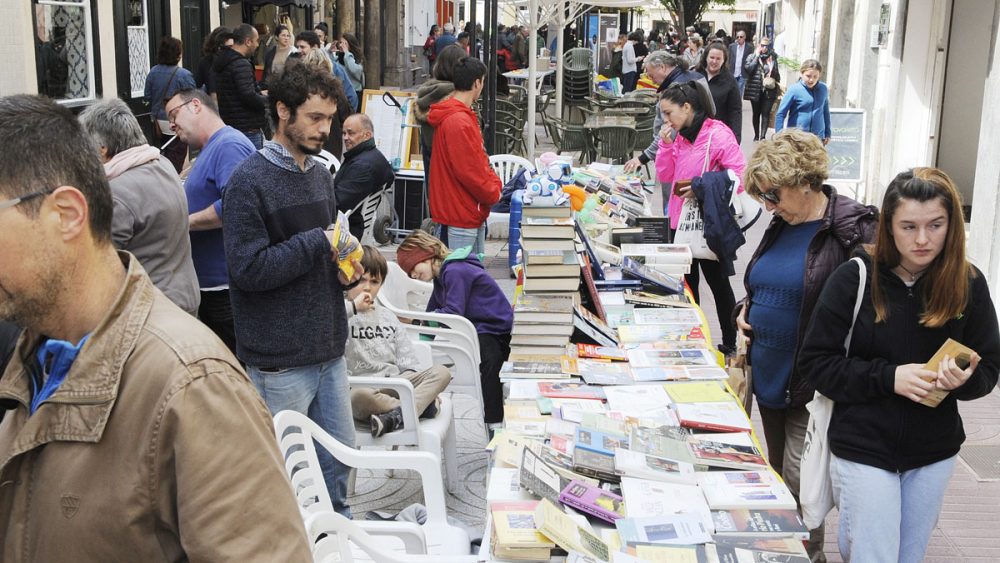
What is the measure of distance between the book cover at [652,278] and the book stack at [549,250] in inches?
45.2

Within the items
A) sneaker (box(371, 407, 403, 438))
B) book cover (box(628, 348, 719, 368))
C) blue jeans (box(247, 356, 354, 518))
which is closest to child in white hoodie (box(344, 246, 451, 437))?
sneaker (box(371, 407, 403, 438))

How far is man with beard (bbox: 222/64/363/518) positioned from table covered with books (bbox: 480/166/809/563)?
2.49ft

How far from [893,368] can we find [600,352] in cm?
166

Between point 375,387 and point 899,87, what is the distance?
9.64 metres

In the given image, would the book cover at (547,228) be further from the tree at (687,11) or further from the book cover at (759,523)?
the tree at (687,11)

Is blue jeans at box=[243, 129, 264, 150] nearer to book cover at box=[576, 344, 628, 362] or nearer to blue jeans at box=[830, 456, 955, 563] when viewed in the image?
book cover at box=[576, 344, 628, 362]

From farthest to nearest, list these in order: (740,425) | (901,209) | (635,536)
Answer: (740,425) → (901,209) → (635,536)

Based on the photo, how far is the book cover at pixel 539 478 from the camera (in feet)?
10.5

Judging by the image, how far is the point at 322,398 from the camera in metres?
4.12

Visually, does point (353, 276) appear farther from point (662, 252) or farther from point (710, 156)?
point (710, 156)

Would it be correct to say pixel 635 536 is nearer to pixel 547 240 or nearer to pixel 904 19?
pixel 547 240

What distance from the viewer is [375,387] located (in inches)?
191

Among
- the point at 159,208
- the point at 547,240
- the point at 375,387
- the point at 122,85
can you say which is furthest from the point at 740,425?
the point at 122,85

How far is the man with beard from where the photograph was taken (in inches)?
145
